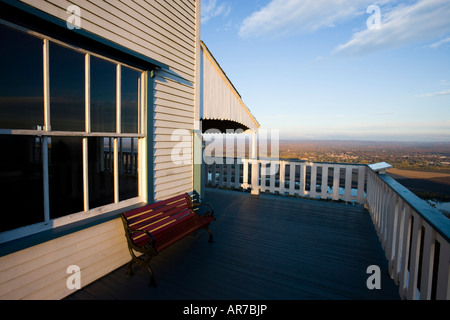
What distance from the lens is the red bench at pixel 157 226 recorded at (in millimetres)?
2553

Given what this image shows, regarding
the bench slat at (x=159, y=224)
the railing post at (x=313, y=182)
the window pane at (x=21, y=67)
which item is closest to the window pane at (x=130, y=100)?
the window pane at (x=21, y=67)

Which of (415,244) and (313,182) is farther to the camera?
(313,182)

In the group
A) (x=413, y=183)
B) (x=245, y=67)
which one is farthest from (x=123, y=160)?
(x=413, y=183)

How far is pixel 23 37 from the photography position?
1.98 m

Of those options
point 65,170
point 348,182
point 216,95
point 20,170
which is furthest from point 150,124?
point 20,170

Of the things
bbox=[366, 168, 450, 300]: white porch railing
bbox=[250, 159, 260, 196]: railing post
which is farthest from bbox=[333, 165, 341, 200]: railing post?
bbox=[366, 168, 450, 300]: white porch railing

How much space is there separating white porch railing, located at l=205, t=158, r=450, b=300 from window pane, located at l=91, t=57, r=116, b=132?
3401 mm

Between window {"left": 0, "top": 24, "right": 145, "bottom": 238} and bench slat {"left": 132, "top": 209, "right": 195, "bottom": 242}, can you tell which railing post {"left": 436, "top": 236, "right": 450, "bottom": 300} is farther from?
window {"left": 0, "top": 24, "right": 145, "bottom": 238}

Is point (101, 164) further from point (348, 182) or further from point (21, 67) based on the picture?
point (348, 182)

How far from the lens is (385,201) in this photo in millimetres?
3232

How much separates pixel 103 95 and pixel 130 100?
1.13 ft

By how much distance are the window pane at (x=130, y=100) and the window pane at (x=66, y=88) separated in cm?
50

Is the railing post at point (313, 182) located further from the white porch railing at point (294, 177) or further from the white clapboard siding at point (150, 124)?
the white clapboard siding at point (150, 124)

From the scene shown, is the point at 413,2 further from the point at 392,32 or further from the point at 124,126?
the point at 124,126
